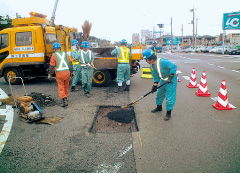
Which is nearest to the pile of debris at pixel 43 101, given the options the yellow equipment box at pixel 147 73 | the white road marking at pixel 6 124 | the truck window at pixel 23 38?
the white road marking at pixel 6 124

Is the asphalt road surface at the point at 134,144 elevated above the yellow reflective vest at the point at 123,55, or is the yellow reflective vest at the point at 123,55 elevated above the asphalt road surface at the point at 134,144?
the yellow reflective vest at the point at 123,55

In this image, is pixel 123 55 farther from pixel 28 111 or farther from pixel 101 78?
pixel 28 111

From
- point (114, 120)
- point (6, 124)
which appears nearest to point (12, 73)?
point (6, 124)

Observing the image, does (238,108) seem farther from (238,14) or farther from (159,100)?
(238,14)

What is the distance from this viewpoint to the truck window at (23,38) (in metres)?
8.88

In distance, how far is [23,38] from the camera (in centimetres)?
895

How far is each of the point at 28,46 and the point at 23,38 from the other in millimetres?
388

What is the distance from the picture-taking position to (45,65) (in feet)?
30.2

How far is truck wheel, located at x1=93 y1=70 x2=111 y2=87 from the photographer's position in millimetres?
8743

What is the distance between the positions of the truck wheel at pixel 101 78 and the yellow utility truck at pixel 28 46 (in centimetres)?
230

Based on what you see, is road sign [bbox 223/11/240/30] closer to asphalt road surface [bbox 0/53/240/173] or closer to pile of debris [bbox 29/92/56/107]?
asphalt road surface [bbox 0/53/240/173]

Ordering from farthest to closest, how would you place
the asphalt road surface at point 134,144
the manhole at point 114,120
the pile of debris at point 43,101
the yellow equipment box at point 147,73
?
the yellow equipment box at point 147,73 < the pile of debris at point 43,101 < the manhole at point 114,120 < the asphalt road surface at point 134,144

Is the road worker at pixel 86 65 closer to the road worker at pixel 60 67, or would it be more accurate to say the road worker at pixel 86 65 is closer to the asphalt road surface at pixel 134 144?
the road worker at pixel 60 67

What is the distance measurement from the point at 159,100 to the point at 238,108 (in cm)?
217
